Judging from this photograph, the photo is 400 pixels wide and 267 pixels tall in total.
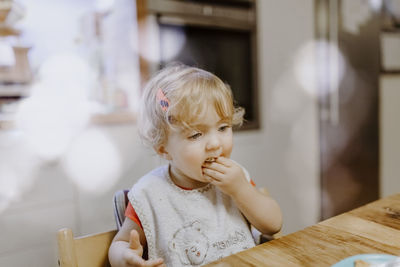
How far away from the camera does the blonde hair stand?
85 centimetres

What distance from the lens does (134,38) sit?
1829mm

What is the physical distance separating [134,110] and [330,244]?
134 centimetres

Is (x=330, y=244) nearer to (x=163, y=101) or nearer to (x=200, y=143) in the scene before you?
(x=200, y=143)

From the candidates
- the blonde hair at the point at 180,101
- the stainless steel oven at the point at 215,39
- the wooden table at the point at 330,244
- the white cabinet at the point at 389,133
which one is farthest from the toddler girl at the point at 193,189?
the white cabinet at the point at 389,133

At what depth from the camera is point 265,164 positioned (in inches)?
90.7

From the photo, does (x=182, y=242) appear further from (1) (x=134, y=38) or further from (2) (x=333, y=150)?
(2) (x=333, y=150)

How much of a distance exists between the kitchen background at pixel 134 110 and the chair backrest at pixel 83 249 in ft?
2.71

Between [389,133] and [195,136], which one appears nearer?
[195,136]

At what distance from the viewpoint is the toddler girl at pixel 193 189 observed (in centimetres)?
85

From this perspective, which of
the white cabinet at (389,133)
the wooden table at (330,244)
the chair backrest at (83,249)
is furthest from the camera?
the white cabinet at (389,133)

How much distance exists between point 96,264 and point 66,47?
1.52 metres

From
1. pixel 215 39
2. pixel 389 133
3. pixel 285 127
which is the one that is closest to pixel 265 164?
pixel 285 127

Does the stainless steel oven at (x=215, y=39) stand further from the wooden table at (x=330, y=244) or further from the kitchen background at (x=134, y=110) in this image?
the wooden table at (x=330, y=244)

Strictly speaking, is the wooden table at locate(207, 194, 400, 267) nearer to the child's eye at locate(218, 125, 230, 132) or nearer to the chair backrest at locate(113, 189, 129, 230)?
the child's eye at locate(218, 125, 230, 132)
